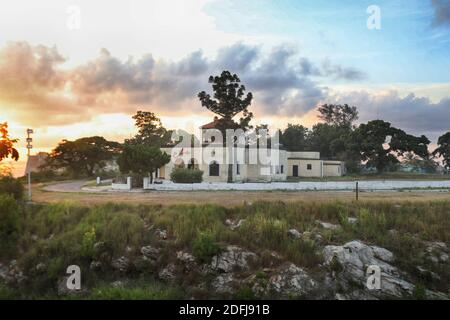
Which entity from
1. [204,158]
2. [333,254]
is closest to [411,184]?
[204,158]

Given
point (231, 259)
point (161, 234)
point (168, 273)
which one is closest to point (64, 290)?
point (168, 273)

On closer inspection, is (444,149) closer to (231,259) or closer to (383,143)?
(383,143)

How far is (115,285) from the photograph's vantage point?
50.3 feet

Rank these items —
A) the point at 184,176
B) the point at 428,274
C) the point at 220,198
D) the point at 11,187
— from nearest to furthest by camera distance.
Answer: the point at 428,274
the point at 11,187
the point at 220,198
the point at 184,176

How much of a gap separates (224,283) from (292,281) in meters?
2.59

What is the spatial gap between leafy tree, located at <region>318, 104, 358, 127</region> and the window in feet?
186

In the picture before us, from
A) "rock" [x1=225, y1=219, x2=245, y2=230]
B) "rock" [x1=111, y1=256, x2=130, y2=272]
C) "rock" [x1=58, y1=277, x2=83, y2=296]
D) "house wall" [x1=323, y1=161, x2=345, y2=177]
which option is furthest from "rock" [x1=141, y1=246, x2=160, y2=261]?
"house wall" [x1=323, y1=161, x2=345, y2=177]

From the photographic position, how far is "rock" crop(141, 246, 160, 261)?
16.8 metres

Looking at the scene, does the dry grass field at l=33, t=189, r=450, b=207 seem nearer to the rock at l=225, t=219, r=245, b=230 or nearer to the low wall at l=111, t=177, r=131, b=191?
the rock at l=225, t=219, r=245, b=230

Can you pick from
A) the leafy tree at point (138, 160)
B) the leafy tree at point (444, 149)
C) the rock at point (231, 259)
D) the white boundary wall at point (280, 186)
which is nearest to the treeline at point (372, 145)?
the leafy tree at point (444, 149)

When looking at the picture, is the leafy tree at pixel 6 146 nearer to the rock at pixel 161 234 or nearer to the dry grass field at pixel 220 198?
the dry grass field at pixel 220 198

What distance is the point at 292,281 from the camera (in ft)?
49.0
